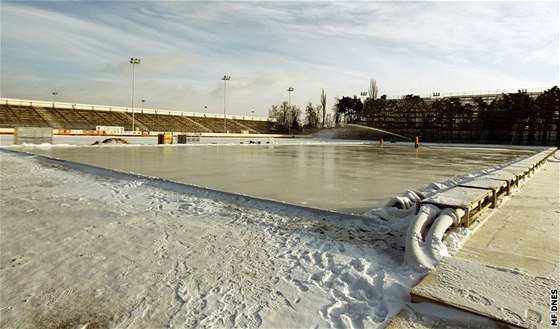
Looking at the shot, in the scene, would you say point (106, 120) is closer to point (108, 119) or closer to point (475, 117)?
point (108, 119)

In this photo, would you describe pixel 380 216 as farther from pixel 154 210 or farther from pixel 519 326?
pixel 154 210

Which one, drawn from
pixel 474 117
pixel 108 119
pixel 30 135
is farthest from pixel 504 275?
pixel 108 119

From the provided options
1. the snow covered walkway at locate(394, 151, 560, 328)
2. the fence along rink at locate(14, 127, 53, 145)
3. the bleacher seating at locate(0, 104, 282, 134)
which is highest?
the bleacher seating at locate(0, 104, 282, 134)

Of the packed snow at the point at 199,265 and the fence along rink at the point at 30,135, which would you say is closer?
the packed snow at the point at 199,265

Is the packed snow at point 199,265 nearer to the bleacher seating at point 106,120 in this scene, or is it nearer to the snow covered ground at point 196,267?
the snow covered ground at point 196,267

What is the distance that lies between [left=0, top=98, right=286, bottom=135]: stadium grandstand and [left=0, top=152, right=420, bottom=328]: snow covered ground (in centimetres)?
4589

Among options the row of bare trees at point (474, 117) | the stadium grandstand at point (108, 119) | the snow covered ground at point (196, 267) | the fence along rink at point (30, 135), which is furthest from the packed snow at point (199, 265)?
the row of bare trees at point (474, 117)

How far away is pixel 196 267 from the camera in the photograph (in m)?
3.74

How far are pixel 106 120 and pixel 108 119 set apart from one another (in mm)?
1062

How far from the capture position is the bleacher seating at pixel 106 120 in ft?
209

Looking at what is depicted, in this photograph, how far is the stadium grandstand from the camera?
2491 inches

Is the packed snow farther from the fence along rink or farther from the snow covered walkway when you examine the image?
the fence along rink

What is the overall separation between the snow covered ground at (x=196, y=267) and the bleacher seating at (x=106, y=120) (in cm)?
6290

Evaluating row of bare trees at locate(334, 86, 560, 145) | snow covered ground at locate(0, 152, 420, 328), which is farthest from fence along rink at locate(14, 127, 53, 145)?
row of bare trees at locate(334, 86, 560, 145)
